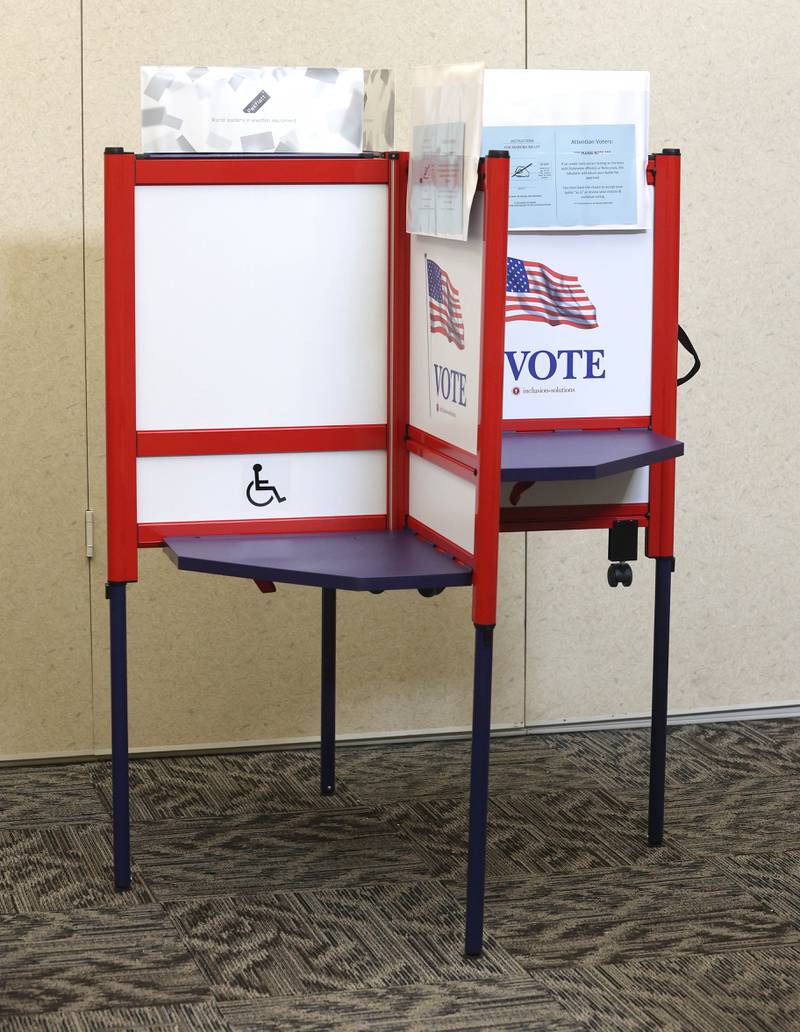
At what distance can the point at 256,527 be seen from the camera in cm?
257

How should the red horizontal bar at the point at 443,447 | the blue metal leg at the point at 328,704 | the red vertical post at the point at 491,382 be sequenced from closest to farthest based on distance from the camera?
the red vertical post at the point at 491,382 < the red horizontal bar at the point at 443,447 < the blue metal leg at the point at 328,704

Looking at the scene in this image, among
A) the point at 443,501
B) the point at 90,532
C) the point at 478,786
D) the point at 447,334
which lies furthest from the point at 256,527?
the point at 90,532

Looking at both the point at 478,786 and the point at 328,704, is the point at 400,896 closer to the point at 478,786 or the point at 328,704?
the point at 478,786

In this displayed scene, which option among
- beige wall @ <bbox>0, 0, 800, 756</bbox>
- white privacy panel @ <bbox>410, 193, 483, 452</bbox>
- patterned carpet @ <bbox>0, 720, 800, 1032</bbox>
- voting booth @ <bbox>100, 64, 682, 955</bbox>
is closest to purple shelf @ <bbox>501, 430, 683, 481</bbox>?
voting booth @ <bbox>100, 64, 682, 955</bbox>

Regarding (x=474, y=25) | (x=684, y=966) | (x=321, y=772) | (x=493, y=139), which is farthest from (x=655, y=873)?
(x=474, y=25)

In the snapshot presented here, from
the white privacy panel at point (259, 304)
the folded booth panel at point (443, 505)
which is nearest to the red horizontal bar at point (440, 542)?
the folded booth panel at point (443, 505)

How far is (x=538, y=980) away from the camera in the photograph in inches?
89.0

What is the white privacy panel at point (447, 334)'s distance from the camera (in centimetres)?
225

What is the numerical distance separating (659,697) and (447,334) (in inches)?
35.0

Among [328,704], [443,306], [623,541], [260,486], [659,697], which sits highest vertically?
[443,306]

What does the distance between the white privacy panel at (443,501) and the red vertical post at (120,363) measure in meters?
0.51

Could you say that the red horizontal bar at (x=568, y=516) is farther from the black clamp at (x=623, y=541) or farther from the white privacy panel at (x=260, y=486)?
the white privacy panel at (x=260, y=486)

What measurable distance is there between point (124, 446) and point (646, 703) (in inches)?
68.4

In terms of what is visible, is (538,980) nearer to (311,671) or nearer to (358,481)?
(358,481)
